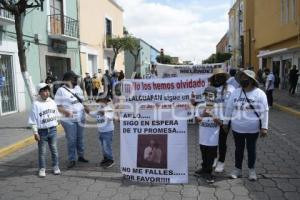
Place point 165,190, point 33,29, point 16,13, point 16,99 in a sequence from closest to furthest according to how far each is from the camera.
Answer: point 165,190
point 16,13
point 16,99
point 33,29

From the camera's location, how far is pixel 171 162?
17.4 feet

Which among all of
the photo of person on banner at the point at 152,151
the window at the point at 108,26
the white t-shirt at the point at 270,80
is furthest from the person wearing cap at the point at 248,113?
the window at the point at 108,26

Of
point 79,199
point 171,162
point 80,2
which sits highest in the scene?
point 80,2

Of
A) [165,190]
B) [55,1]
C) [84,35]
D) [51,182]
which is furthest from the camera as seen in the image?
[84,35]

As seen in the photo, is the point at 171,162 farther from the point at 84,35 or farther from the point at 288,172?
the point at 84,35

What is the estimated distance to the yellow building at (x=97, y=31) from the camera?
902 inches

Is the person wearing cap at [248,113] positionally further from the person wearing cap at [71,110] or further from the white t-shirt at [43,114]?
the white t-shirt at [43,114]

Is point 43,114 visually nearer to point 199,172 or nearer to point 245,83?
point 199,172

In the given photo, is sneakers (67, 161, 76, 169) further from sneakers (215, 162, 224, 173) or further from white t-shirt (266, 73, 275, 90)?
white t-shirt (266, 73, 275, 90)

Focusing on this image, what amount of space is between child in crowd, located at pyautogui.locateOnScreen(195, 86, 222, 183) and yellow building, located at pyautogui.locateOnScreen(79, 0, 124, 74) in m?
17.7

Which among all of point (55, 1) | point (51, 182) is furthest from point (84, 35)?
point (51, 182)

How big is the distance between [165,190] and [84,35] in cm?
1918

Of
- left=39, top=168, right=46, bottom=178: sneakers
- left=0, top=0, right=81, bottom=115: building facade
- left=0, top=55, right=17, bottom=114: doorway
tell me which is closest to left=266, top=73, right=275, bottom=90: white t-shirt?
left=0, top=0, right=81, bottom=115: building facade

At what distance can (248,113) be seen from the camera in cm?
526
